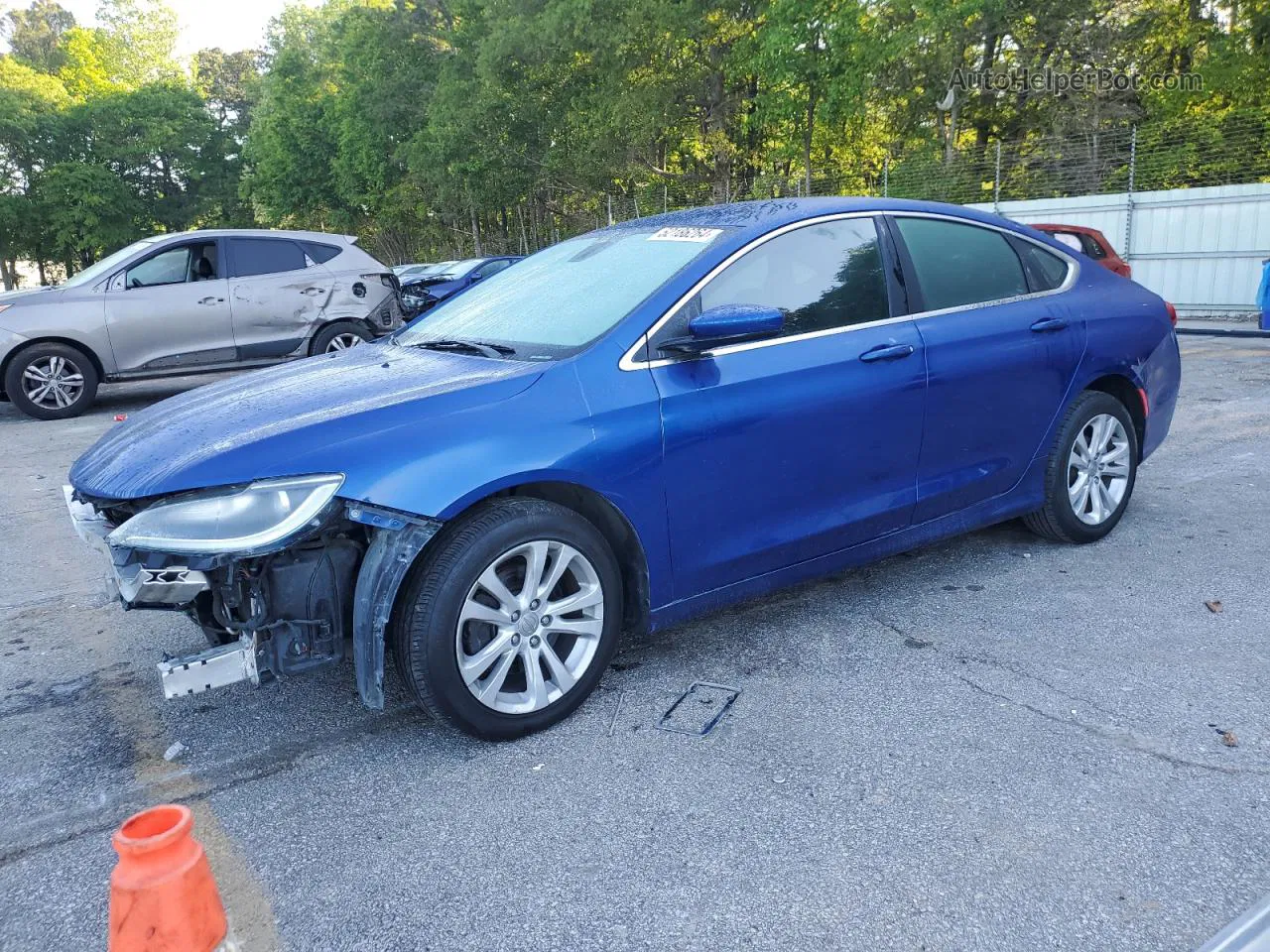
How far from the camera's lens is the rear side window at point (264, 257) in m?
10.4

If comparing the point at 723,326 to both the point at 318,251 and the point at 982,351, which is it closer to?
the point at 982,351

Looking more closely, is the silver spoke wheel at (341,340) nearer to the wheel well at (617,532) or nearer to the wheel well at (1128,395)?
the wheel well at (1128,395)

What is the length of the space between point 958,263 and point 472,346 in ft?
6.80

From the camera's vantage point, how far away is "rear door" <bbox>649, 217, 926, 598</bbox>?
333cm

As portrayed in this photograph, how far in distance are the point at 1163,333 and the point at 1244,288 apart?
1278 centimetres

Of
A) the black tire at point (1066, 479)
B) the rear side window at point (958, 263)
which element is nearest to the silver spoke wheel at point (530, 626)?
the rear side window at point (958, 263)

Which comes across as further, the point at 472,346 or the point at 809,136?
the point at 809,136

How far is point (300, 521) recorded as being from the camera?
8.82 feet

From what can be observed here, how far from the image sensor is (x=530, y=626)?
3.04 m

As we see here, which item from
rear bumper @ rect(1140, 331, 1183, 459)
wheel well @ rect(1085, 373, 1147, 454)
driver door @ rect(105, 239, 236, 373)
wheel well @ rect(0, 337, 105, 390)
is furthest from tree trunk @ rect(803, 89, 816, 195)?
wheel well @ rect(1085, 373, 1147, 454)

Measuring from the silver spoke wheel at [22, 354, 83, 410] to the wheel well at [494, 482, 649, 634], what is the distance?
8668 millimetres

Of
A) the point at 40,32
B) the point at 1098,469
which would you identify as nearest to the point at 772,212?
the point at 1098,469

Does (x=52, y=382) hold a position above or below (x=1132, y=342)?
below

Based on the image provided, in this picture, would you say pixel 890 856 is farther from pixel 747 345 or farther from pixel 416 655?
pixel 747 345
